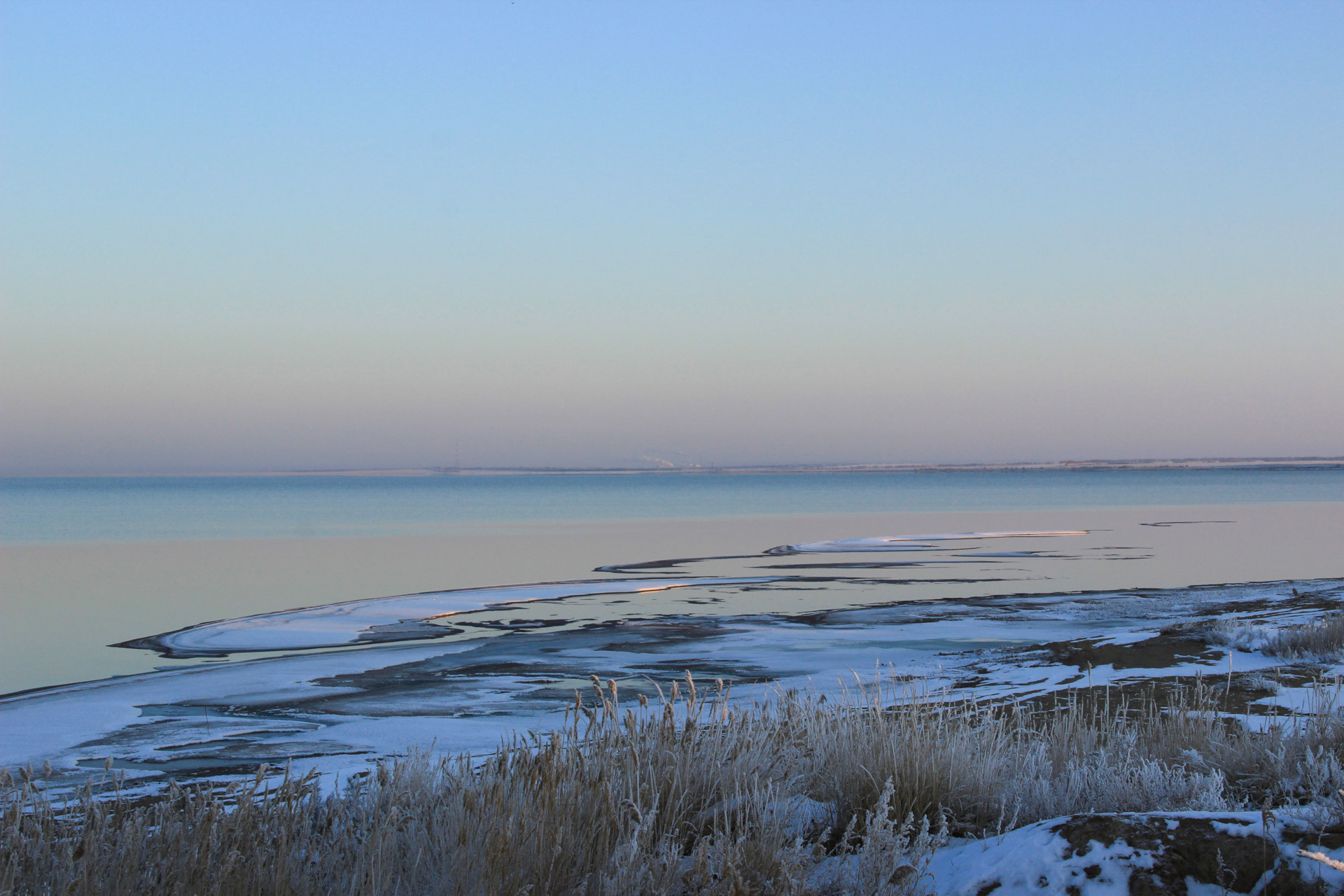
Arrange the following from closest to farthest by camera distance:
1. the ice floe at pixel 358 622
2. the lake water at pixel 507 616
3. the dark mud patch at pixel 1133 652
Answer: the lake water at pixel 507 616 → the dark mud patch at pixel 1133 652 → the ice floe at pixel 358 622

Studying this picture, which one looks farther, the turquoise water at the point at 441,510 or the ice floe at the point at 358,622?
the turquoise water at the point at 441,510

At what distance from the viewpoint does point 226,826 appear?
3920 millimetres

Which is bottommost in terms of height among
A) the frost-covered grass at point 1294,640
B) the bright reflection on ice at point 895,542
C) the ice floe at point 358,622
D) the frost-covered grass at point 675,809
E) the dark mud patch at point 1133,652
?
the bright reflection on ice at point 895,542

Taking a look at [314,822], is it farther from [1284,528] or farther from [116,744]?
[1284,528]

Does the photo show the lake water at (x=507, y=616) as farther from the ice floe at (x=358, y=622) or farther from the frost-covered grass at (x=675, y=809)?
the frost-covered grass at (x=675, y=809)

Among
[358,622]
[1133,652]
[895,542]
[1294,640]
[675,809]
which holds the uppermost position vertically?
[675,809]

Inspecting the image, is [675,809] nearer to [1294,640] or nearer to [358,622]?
[1294,640]

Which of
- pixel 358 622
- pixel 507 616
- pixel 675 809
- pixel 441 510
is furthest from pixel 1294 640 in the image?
pixel 441 510

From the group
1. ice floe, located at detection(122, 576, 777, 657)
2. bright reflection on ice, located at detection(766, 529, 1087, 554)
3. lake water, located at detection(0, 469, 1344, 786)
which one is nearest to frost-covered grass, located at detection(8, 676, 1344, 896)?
lake water, located at detection(0, 469, 1344, 786)

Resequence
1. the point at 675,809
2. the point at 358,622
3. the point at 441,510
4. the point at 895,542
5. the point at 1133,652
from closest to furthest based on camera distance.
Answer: the point at 675,809, the point at 1133,652, the point at 358,622, the point at 895,542, the point at 441,510

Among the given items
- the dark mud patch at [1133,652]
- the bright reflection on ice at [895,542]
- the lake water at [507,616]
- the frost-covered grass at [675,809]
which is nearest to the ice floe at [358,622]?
the lake water at [507,616]

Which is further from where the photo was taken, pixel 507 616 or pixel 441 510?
pixel 441 510

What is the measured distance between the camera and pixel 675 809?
4.37m

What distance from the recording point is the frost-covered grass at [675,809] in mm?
3553
